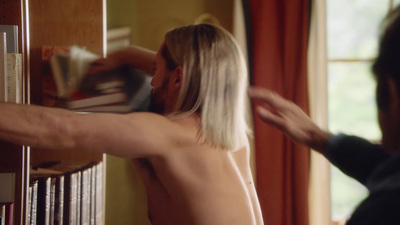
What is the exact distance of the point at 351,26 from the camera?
7.70 feet

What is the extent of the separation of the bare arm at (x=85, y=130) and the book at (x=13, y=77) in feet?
0.67

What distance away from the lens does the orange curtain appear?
2.10 m

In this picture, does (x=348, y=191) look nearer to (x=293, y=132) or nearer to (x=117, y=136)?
(x=293, y=132)

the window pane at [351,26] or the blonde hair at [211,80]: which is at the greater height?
the window pane at [351,26]

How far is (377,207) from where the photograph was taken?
547 mm

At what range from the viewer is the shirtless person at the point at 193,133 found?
1043 millimetres

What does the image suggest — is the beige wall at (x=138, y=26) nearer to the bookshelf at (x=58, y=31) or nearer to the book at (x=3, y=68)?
the bookshelf at (x=58, y=31)

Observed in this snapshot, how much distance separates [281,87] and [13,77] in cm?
143

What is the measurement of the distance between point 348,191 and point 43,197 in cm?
172

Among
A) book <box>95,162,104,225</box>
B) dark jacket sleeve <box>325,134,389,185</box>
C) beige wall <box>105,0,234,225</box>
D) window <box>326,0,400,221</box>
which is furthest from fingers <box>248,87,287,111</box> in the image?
window <box>326,0,400,221</box>

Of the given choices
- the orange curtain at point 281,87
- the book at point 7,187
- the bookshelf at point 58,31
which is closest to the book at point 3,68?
the book at point 7,187

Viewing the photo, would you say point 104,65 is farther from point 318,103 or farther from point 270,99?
point 318,103

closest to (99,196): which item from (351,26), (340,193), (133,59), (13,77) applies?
(133,59)

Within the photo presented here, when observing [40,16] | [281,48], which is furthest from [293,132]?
[281,48]
